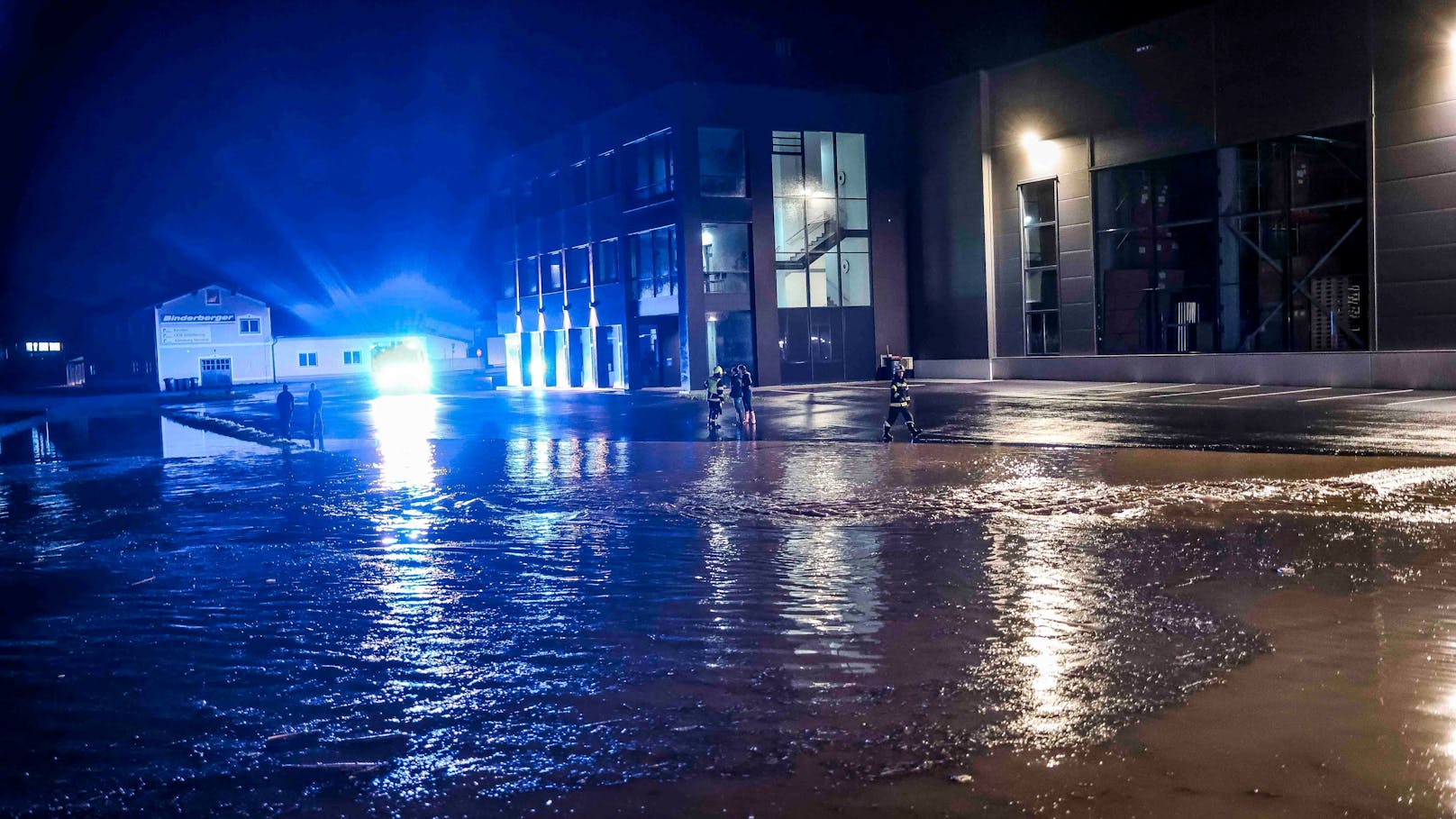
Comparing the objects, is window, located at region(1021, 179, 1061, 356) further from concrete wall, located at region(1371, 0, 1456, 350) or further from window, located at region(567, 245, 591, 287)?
window, located at region(567, 245, 591, 287)

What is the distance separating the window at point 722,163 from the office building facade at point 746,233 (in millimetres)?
49

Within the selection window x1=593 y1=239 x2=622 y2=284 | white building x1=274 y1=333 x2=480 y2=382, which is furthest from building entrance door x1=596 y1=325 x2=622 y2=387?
white building x1=274 y1=333 x2=480 y2=382

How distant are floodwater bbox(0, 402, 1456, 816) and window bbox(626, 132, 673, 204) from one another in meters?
32.7

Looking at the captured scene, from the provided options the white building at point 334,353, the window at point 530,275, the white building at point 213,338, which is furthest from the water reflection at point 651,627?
the white building at point 334,353

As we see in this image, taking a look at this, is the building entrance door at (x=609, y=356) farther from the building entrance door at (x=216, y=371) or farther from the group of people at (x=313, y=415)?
the building entrance door at (x=216, y=371)

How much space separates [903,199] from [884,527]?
1465 inches

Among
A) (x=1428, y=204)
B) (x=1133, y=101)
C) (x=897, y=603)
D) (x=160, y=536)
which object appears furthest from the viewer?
(x=1133, y=101)

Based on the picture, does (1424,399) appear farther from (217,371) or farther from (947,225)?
(217,371)

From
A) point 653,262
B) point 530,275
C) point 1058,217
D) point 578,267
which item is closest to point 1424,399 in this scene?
point 1058,217

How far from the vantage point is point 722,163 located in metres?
44.2

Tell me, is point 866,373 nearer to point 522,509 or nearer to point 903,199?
point 903,199

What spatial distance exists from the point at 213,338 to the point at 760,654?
84.9 m

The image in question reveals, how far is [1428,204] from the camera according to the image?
29.7m

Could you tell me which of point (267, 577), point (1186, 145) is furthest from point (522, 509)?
point (1186, 145)
